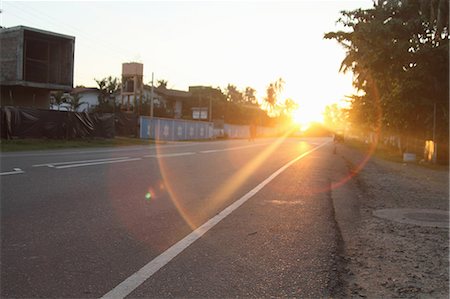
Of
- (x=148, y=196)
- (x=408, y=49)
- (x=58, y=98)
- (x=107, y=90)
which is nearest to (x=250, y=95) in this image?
(x=107, y=90)

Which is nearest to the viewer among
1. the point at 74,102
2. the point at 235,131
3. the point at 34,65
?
the point at 34,65

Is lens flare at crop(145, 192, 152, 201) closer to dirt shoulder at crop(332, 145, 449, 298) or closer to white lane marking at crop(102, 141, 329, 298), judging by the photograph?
white lane marking at crop(102, 141, 329, 298)

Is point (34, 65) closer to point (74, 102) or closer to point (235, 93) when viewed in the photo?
point (74, 102)

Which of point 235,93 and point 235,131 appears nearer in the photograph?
point 235,131

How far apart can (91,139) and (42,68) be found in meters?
7.93

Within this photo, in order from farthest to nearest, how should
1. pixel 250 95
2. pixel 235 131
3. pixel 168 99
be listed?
pixel 250 95
pixel 235 131
pixel 168 99

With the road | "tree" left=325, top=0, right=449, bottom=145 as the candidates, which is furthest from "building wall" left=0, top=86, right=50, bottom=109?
the road

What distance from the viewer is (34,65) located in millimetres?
32562

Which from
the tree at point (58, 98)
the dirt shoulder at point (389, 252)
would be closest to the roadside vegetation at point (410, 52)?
the dirt shoulder at point (389, 252)

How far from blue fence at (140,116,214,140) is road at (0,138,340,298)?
31.3m

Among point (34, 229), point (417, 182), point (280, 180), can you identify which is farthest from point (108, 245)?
point (417, 182)

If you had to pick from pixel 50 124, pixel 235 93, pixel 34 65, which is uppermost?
pixel 235 93

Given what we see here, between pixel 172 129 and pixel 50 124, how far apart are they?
21682 millimetres

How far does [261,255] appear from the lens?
5.09 meters
